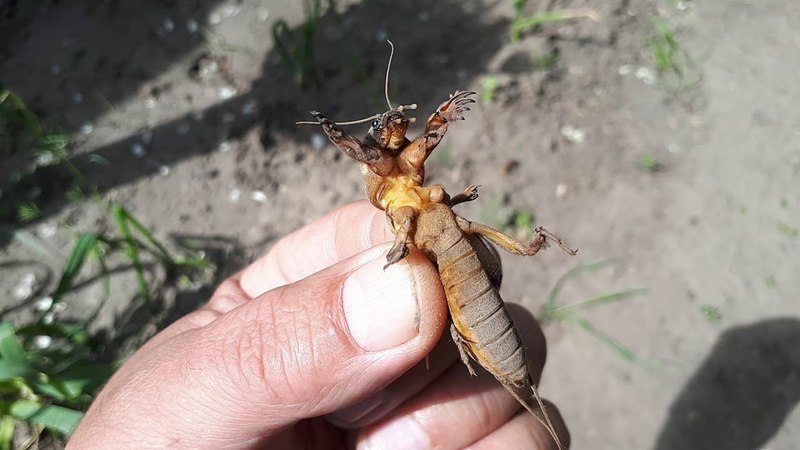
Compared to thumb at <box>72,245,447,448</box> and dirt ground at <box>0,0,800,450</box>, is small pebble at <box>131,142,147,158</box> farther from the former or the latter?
thumb at <box>72,245,447,448</box>

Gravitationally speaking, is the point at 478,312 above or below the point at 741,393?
above

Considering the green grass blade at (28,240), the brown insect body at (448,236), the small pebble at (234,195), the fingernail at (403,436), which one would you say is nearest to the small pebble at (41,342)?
the green grass blade at (28,240)

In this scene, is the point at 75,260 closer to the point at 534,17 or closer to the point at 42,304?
the point at 42,304

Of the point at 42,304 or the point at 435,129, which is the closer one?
the point at 435,129

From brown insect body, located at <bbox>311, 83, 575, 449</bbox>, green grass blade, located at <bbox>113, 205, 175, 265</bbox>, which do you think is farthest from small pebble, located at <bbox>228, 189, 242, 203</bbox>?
brown insect body, located at <bbox>311, 83, 575, 449</bbox>

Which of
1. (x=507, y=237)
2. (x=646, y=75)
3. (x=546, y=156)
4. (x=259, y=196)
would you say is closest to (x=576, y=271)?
(x=546, y=156)

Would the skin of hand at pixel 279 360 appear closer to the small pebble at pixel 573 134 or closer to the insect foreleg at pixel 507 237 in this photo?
A: the insect foreleg at pixel 507 237
